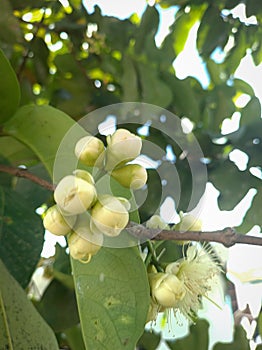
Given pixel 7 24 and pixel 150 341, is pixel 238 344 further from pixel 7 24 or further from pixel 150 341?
pixel 7 24

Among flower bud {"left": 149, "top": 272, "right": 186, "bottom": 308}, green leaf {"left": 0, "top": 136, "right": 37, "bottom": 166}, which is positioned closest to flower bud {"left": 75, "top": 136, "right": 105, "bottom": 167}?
flower bud {"left": 149, "top": 272, "right": 186, "bottom": 308}

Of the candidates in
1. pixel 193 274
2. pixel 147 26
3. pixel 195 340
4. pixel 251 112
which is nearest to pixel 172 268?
pixel 193 274

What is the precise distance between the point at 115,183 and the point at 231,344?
0.45m

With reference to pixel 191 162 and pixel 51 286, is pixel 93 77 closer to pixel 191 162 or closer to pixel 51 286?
pixel 191 162

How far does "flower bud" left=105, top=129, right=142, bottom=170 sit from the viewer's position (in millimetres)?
618

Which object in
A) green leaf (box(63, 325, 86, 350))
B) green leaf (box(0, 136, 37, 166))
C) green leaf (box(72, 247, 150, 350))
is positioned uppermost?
green leaf (box(72, 247, 150, 350))

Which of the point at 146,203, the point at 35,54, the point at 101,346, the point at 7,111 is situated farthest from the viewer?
the point at 35,54

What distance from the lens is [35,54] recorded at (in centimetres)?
118

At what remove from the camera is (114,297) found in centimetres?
59

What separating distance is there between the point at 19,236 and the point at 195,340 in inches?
13.7

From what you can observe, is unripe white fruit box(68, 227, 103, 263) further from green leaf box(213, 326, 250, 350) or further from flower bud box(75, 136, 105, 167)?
green leaf box(213, 326, 250, 350)

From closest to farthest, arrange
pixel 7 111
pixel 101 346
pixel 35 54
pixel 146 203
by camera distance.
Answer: pixel 101 346 < pixel 7 111 < pixel 146 203 < pixel 35 54

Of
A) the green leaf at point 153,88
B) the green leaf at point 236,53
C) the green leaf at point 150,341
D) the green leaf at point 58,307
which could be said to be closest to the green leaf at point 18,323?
the green leaf at point 58,307

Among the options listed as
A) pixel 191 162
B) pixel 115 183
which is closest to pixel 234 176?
pixel 191 162
